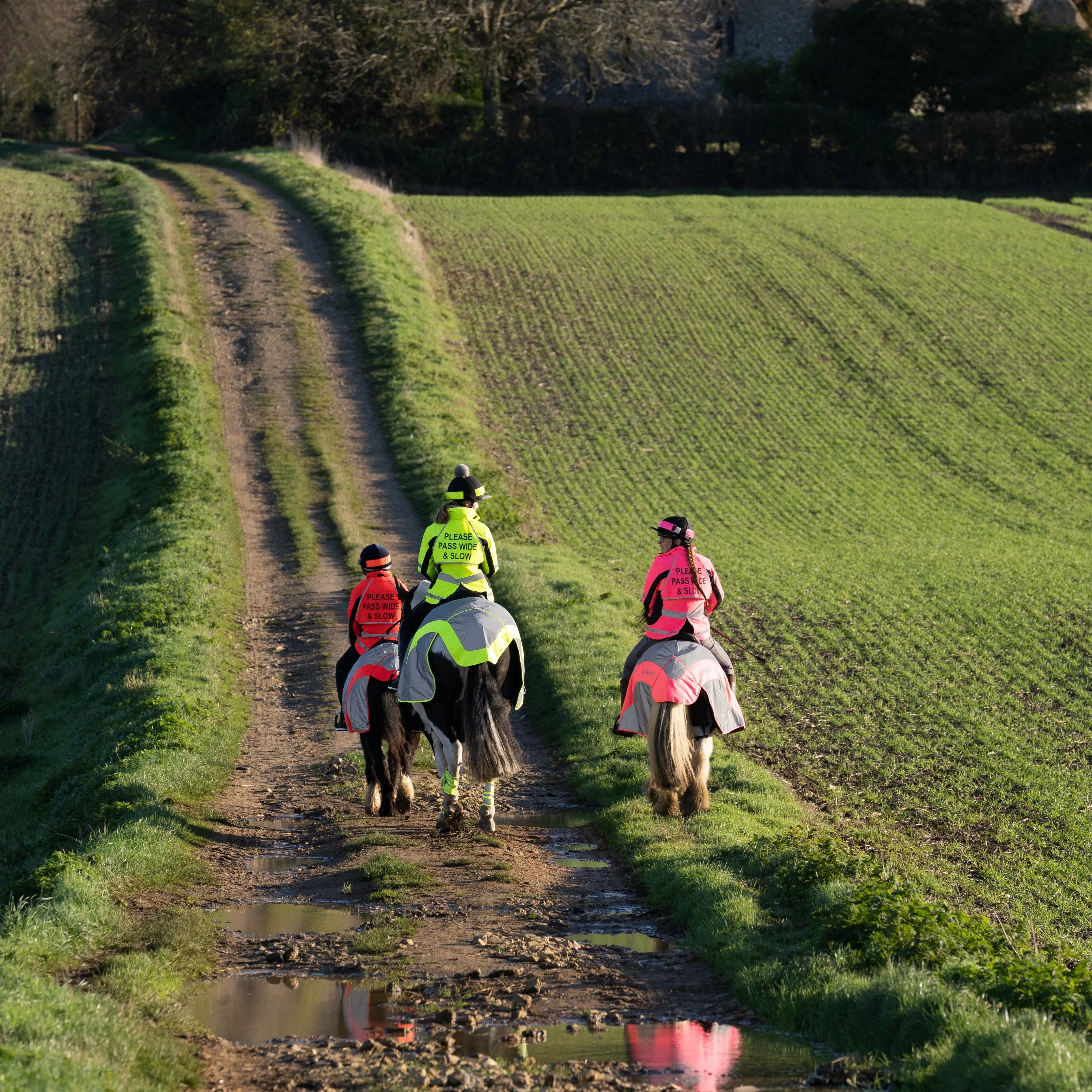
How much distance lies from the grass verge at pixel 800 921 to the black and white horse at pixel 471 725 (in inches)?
51.5

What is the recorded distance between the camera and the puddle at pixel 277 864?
1152 centimetres

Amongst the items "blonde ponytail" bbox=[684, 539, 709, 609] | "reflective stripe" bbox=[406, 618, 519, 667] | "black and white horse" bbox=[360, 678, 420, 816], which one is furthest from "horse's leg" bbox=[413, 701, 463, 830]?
"blonde ponytail" bbox=[684, 539, 709, 609]

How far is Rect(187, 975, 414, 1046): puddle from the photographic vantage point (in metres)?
8.23

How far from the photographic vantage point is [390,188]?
53469 mm

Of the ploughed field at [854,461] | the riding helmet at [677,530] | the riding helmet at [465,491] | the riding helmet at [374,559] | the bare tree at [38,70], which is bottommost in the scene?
the ploughed field at [854,461]

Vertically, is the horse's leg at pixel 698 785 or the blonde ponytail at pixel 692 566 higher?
the blonde ponytail at pixel 692 566

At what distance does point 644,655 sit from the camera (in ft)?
41.0

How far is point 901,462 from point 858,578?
30.1 ft

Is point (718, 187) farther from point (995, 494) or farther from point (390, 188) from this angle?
point (995, 494)

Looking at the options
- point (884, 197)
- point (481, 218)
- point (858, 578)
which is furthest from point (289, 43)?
point (858, 578)

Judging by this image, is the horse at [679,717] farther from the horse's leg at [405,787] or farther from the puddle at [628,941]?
the puddle at [628,941]

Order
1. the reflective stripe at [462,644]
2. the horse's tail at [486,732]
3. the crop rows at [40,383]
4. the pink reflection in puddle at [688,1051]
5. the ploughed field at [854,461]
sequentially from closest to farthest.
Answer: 1. the pink reflection in puddle at [688,1051]
2. the horse's tail at [486,732]
3. the reflective stripe at [462,644]
4. the ploughed field at [854,461]
5. the crop rows at [40,383]

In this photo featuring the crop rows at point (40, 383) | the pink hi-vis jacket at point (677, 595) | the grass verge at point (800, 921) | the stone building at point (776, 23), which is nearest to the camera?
the grass verge at point (800, 921)

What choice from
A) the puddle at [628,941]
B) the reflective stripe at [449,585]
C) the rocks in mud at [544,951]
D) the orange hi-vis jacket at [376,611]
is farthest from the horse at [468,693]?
the rocks in mud at [544,951]
